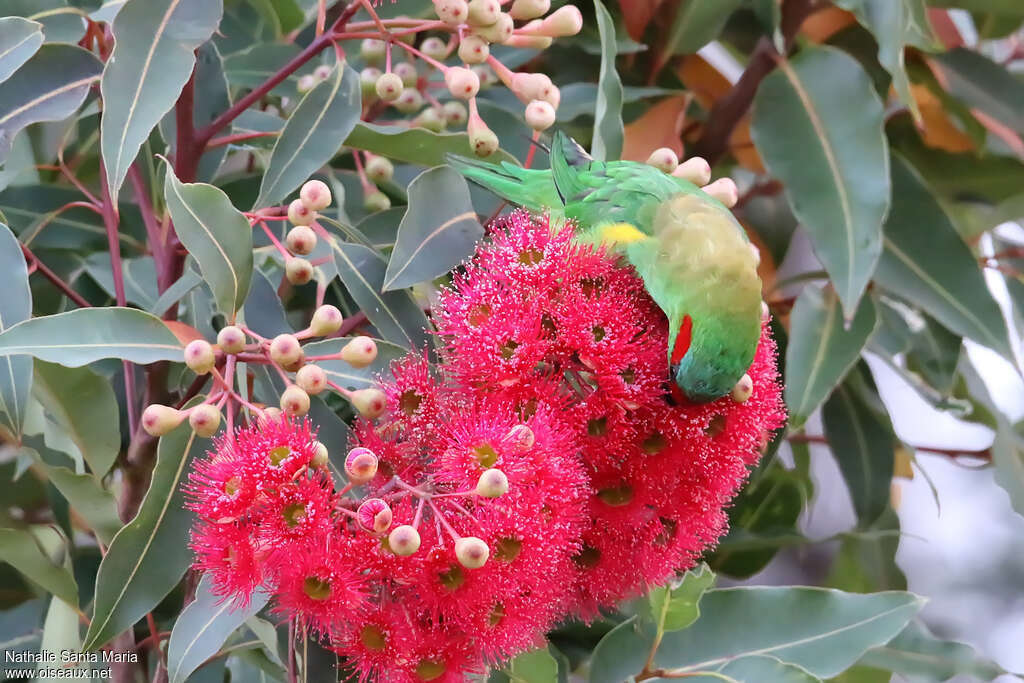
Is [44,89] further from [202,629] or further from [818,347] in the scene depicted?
[818,347]

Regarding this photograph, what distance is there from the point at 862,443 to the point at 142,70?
1070 mm

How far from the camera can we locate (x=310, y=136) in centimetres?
93

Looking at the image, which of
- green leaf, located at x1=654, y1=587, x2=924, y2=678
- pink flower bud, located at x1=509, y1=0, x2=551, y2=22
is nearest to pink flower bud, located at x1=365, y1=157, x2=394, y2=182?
pink flower bud, located at x1=509, y1=0, x2=551, y2=22

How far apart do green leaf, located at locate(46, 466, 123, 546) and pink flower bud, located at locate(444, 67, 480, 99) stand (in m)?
0.46

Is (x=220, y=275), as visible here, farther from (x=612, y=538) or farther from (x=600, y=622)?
(x=600, y=622)

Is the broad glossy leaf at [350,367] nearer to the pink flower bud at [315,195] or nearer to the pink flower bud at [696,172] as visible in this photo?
the pink flower bud at [315,195]

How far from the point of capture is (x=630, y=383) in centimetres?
79

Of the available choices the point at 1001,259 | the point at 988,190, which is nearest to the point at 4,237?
the point at 988,190

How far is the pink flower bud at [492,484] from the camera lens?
2.16ft

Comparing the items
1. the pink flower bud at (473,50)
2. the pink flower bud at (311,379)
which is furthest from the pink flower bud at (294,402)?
the pink flower bud at (473,50)

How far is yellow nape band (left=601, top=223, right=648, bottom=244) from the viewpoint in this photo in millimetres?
994

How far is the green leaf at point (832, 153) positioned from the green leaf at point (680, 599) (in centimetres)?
35

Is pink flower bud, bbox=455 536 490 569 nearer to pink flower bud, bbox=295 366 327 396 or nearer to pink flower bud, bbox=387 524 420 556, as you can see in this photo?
pink flower bud, bbox=387 524 420 556

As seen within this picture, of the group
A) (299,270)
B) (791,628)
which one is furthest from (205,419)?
(791,628)
